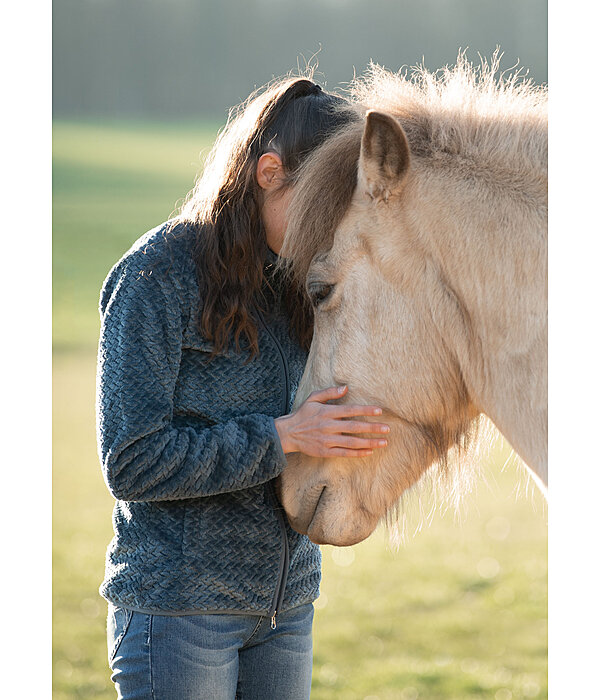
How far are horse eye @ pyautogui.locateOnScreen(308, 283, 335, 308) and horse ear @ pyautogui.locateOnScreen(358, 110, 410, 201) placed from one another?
0.20 metres

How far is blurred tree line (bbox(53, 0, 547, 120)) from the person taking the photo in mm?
7469

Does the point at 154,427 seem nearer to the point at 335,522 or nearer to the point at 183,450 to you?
the point at 183,450

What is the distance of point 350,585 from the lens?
5312 mm

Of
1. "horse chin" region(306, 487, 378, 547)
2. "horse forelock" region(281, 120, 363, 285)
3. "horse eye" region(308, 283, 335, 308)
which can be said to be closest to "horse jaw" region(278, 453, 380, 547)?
"horse chin" region(306, 487, 378, 547)

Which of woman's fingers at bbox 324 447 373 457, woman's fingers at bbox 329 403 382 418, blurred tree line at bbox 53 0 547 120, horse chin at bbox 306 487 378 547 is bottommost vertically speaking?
horse chin at bbox 306 487 378 547

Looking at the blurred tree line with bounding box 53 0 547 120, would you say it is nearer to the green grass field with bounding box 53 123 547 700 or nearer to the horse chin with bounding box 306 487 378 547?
the green grass field with bounding box 53 123 547 700

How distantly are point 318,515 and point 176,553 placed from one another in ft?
1.00

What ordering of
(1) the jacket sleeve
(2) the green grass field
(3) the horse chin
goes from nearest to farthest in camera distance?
(1) the jacket sleeve < (3) the horse chin < (2) the green grass field

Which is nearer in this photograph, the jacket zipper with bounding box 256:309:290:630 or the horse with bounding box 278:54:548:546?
the horse with bounding box 278:54:548:546

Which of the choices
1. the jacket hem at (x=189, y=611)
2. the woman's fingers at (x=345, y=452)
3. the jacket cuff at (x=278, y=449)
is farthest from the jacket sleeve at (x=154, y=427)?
the jacket hem at (x=189, y=611)

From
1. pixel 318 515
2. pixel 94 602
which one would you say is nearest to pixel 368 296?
pixel 318 515

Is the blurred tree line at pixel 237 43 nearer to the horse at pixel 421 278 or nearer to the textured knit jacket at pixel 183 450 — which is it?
the horse at pixel 421 278

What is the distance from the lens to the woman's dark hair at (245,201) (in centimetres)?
159

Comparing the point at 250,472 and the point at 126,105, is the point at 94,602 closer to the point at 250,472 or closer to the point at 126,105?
the point at 250,472
